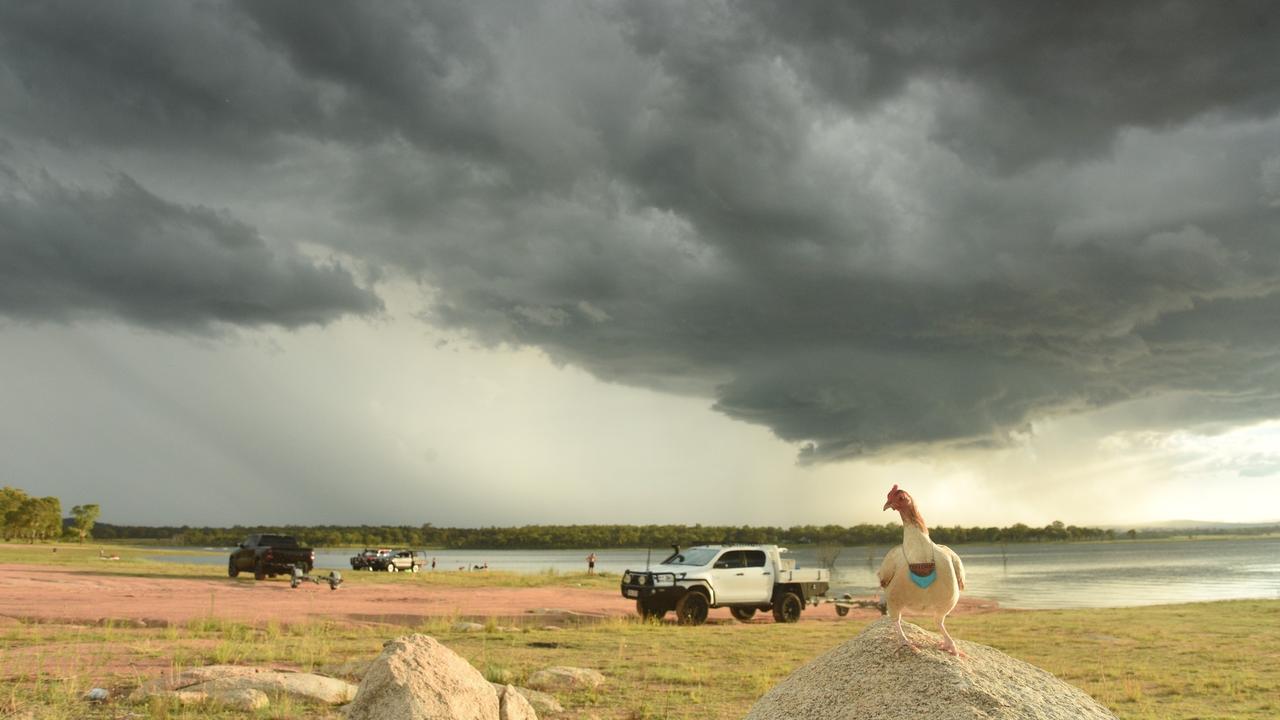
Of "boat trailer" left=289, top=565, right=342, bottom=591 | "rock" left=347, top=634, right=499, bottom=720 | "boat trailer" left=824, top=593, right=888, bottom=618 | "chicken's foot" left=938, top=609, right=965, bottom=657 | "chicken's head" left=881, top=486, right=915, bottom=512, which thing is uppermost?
"chicken's head" left=881, top=486, right=915, bottom=512

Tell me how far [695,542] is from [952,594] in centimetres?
2298

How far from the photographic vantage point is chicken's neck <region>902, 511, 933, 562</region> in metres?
4.23

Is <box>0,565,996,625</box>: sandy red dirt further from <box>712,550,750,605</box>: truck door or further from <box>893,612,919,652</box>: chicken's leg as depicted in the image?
<box>893,612,919,652</box>: chicken's leg

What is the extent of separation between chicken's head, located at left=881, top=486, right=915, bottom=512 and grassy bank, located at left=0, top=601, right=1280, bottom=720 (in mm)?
6264

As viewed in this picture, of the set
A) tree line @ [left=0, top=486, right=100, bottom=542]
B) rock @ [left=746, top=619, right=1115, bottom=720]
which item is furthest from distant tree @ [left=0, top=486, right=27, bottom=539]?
rock @ [left=746, top=619, right=1115, bottom=720]

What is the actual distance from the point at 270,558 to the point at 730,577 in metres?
22.2

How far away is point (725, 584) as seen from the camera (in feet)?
76.3

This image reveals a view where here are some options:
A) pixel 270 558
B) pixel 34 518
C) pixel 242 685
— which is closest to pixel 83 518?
pixel 34 518

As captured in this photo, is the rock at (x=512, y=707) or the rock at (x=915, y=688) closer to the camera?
the rock at (x=915, y=688)

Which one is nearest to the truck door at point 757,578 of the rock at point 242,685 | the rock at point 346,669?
the rock at point 346,669

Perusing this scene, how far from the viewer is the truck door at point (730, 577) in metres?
23.2

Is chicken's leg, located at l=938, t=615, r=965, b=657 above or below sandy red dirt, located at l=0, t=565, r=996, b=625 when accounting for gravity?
above

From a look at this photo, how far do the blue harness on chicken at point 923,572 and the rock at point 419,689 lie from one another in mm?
4330

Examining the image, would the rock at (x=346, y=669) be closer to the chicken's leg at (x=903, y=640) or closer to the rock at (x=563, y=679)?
the rock at (x=563, y=679)
